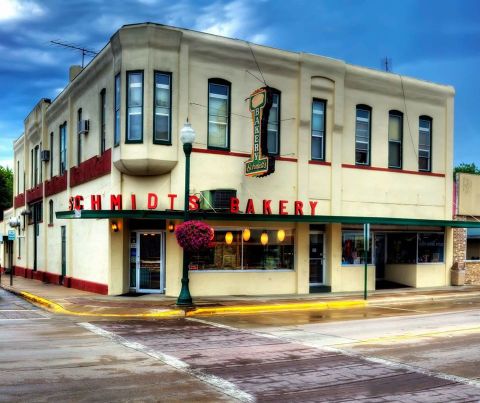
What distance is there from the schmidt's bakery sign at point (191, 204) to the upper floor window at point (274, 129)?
2.00 meters

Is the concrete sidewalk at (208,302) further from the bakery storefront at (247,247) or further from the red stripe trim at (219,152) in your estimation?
the red stripe trim at (219,152)

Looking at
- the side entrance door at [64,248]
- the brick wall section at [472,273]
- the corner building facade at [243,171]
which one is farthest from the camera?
the brick wall section at [472,273]

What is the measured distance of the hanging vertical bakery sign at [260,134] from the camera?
19141 mm

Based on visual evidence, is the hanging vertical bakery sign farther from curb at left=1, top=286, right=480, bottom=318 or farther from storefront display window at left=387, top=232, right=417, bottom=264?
storefront display window at left=387, top=232, right=417, bottom=264

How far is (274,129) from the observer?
21.8m

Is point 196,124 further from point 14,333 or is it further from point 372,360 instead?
point 372,360

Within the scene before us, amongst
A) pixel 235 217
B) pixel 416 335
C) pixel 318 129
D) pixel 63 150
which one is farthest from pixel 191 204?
pixel 63 150

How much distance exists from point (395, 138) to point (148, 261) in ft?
39.2

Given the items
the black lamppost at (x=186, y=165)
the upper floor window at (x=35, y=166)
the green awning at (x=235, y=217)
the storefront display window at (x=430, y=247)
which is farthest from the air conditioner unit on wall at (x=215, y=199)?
the upper floor window at (x=35, y=166)

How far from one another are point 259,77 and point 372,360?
44.7ft

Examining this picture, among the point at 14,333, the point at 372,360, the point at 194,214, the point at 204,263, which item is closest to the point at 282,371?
the point at 372,360

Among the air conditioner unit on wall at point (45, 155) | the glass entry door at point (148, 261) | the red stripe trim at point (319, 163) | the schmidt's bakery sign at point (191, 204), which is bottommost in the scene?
the glass entry door at point (148, 261)

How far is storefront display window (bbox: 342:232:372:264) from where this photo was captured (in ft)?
77.3

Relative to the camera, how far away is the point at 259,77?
21.5 m
